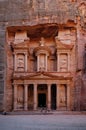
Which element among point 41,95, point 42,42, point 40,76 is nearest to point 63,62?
point 42,42

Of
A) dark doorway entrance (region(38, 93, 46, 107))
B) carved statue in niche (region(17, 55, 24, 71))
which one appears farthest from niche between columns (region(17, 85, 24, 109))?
carved statue in niche (region(17, 55, 24, 71))

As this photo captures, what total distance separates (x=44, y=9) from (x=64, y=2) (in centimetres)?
208

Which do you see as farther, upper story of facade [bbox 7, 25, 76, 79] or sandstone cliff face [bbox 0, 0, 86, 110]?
upper story of facade [bbox 7, 25, 76, 79]

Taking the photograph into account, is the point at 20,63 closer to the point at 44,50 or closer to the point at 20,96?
the point at 44,50

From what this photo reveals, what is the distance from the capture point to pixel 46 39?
32.1 meters

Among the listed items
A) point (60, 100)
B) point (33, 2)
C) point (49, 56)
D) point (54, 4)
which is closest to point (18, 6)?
point (33, 2)

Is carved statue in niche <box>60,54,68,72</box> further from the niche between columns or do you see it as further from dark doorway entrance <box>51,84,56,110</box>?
the niche between columns

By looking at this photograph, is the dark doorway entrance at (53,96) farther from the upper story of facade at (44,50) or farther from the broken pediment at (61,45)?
the broken pediment at (61,45)

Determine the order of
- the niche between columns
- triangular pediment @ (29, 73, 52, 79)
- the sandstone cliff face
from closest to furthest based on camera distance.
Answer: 1. the sandstone cliff face
2. triangular pediment @ (29, 73, 52, 79)
3. the niche between columns

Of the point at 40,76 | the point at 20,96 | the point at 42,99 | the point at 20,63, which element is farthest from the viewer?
the point at 20,63

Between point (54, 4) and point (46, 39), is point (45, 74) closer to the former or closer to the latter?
point (46, 39)

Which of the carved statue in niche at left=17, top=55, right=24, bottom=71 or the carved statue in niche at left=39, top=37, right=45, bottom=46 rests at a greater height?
the carved statue in niche at left=39, top=37, right=45, bottom=46

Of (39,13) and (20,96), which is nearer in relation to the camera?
(39,13)

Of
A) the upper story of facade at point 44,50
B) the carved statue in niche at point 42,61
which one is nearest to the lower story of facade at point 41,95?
the upper story of facade at point 44,50
